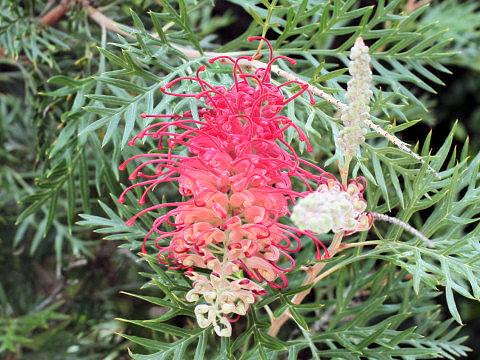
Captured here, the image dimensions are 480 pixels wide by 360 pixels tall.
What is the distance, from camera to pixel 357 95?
0.43 metres

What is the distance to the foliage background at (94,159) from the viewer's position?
618 millimetres

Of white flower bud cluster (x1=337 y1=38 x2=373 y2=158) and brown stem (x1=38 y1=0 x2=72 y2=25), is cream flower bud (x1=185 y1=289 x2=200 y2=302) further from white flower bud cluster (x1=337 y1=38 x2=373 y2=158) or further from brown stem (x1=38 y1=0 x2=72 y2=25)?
brown stem (x1=38 y1=0 x2=72 y2=25)

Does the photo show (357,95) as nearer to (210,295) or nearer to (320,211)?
(320,211)

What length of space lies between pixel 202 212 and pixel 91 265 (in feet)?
1.88


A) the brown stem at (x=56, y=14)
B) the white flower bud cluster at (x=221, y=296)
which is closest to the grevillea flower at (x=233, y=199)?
the white flower bud cluster at (x=221, y=296)

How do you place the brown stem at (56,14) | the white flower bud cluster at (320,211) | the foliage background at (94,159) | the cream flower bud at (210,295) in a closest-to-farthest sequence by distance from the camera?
1. the white flower bud cluster at (320,211)
2. the cream flower bud at (210,295)
3. the foliage background at (94,159)
4. the brown stem at (56,14)

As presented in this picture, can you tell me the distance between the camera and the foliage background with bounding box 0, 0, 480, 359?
2.03 feet

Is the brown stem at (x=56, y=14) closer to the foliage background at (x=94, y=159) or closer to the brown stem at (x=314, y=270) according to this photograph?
the foliage background at (x=94, y=159)

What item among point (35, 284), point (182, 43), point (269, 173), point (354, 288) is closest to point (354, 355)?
point (354, 288)

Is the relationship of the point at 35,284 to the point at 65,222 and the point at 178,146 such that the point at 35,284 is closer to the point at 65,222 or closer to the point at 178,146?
the point at 65,222

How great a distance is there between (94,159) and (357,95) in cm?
61

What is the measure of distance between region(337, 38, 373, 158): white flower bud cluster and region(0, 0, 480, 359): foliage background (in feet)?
0.41

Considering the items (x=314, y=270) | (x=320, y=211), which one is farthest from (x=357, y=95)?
(x=314, y=270)

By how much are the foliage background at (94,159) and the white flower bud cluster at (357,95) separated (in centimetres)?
13
